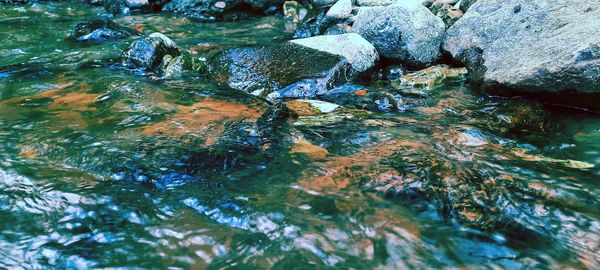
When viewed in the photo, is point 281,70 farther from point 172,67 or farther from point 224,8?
point 224,8

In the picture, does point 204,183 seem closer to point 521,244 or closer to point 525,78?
point 521,244

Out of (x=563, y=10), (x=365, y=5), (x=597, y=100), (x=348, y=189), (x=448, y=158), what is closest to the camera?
(x=348, y=189)

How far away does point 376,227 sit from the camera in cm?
267

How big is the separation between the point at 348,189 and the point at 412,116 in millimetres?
1952

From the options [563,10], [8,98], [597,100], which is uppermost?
[563,10]

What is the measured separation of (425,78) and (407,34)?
0.95 meters

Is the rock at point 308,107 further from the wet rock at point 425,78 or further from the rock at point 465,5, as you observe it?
the rock at point 465,5

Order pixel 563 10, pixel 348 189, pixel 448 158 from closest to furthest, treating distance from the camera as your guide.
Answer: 1. pixel 348 189
2. pixel 448 158
3. pixel 563 10

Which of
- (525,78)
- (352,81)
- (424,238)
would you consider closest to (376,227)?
(424,238)

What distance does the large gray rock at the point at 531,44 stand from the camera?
4.63m

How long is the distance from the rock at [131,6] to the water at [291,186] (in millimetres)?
7369

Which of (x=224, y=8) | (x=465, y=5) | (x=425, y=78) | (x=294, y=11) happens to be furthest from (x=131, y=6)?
(x=425, y=78)

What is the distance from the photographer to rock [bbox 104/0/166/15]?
38.9 feet

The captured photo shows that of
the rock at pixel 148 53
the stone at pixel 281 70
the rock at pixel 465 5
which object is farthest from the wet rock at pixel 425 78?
the rock at pixel 148 53
